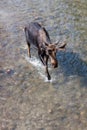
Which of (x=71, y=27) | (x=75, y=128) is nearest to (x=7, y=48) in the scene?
(x=71, y=27)

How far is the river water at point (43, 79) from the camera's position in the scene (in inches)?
353

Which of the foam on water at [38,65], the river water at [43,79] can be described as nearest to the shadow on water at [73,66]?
the river water at [43,79]

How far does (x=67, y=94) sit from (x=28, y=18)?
5525 millimetres

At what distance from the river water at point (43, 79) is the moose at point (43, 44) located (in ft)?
1.93

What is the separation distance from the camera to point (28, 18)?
46.4 ft

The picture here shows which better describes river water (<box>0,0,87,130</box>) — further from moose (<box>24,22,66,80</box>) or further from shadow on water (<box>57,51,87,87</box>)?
moose (<box>24,22,66,80</box>)

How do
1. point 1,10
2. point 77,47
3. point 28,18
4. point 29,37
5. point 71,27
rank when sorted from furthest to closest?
point 1,10 → point 28,18 → point 71,27 → point 77,47 → point 29,37

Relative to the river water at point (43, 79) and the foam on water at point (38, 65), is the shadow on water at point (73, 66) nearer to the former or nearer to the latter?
the river water at point (43, 79)

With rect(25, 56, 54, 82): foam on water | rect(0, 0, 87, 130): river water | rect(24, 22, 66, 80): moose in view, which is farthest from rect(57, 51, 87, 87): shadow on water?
rect(24, 22, 66, 80): moose

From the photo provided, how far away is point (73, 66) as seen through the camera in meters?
10.9

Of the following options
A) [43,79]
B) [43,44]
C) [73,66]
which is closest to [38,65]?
[43,79]

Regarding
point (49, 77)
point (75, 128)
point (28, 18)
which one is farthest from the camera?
point (28, 18)

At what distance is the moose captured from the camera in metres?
9.05

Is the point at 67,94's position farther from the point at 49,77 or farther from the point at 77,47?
the point at 77,47
